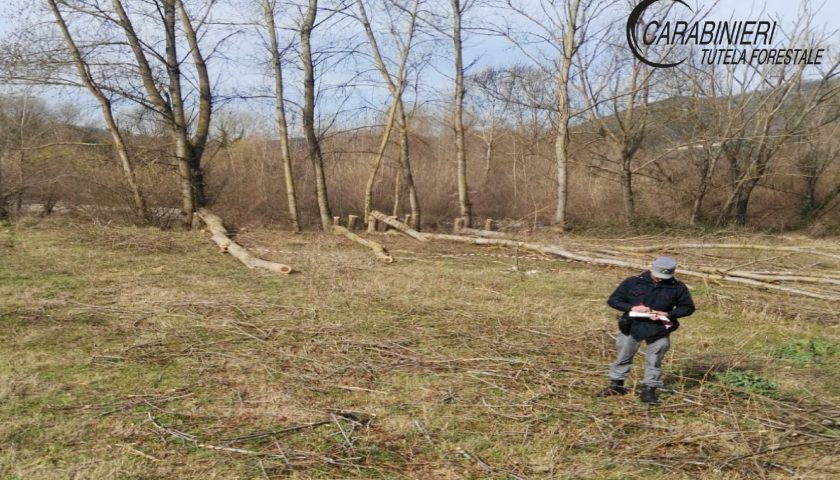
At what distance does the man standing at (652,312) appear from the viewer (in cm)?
447

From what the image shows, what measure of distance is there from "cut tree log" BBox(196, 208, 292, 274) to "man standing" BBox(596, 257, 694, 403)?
6506mm

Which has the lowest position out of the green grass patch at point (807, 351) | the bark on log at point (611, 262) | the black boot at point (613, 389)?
the green grass patch at point (807, 351)

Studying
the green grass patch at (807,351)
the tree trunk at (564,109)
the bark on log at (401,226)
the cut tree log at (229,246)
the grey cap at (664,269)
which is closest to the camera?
the grey cap at (664,269)

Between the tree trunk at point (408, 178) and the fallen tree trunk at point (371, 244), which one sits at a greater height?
the tree trunk at point (408, 178)

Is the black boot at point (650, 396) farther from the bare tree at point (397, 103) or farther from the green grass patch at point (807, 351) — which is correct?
the bare tree at point (397, 103)

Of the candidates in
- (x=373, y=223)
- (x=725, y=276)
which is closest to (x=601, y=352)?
(x=725, y=276)

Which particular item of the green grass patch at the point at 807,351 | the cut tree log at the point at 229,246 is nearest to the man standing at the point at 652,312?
the green grass patch at the point at 807,351

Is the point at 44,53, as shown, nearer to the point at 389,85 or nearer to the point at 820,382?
the point at 389,85

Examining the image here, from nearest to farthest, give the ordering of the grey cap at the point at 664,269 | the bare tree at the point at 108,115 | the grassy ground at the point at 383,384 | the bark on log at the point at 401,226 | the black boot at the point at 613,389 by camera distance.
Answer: the grassy ground at the point at 383,384
the grey cap at the point at 664,269
the black boot at the point at 613,389
the bare tree at the point at 108,115
the bark on log at the point at 401,226

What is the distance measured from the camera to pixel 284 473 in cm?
351

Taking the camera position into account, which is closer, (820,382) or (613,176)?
(820,382)

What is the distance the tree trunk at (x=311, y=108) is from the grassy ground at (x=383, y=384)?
825 cm

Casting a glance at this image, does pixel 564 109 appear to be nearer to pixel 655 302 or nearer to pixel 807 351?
pixel 807 351

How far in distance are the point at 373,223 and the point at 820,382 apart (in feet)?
43.5
